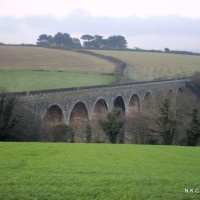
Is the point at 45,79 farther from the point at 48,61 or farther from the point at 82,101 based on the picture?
the point at 82,101

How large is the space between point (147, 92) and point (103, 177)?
36.9m

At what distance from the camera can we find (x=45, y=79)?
42.7 meters

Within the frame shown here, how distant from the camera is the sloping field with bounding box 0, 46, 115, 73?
160 ft

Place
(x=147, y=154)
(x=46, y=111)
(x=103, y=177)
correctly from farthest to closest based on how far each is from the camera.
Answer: (x=46, y=111)
(x=147, y=154)
(x=103, y=177)

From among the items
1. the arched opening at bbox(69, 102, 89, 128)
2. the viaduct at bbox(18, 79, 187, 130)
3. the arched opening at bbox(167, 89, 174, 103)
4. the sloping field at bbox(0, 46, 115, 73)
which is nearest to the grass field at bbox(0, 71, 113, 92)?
the sloping field at bbox(0, 46, 115, 73)

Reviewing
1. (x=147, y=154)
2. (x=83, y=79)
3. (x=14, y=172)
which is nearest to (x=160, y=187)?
(x=14, y=172)

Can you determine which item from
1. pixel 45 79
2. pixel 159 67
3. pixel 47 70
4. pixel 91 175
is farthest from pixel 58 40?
pixel 91 175

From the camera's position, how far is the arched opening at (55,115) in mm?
26884

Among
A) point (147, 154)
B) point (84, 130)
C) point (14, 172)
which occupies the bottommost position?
point (84, 130)

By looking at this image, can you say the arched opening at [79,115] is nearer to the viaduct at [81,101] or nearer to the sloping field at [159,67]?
the viaduct at [81,101]

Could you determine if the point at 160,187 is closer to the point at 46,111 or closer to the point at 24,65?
the point at 46,111

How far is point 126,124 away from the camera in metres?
28.9

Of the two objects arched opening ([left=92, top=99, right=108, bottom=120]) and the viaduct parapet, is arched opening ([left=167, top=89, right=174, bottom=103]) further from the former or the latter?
arched opening ([left=92, top=99, right=108, bottom=120])

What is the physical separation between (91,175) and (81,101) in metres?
22.0
